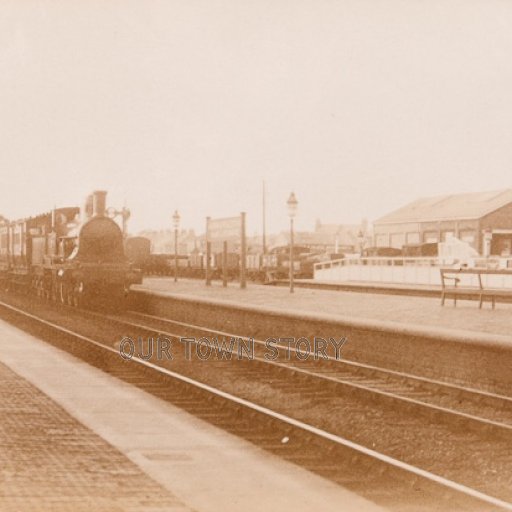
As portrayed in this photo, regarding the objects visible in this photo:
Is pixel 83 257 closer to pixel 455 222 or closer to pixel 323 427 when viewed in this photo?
pixel 323 427

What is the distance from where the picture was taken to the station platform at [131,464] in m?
5.70

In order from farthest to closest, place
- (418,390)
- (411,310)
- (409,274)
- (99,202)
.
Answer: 1. (409,274)
2. (99,202)
3. (411,310)
4. (418,390)

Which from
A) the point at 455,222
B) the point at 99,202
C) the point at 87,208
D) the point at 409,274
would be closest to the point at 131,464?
the point at 99,202

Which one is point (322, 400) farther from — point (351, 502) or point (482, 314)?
point (482, 314)

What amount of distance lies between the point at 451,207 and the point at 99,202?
36.7 meters

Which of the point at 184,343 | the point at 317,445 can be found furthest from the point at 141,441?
the point at 184,343

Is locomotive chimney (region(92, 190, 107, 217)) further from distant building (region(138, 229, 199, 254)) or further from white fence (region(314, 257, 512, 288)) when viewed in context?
distant building (region(138, 229, 199, 254))

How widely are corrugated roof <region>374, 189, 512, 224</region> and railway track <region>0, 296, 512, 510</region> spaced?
42.8m

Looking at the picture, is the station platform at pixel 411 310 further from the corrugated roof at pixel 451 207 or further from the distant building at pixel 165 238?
the distant building at pixel 165 238

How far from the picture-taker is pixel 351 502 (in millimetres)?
6078

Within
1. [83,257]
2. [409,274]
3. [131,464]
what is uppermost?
[83,257]

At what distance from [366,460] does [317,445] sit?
78 centimetres

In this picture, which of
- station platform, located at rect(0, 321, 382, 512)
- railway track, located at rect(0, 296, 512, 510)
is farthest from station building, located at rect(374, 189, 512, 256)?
station platform, located at rect(0, 321, 382, 512)

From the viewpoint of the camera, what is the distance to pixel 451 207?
194 feet
